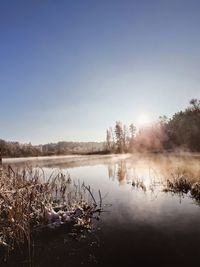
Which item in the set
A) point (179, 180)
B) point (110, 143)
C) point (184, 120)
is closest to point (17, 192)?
point (179, 180)

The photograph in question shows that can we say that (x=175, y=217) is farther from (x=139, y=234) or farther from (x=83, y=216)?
(x=83, y=216)

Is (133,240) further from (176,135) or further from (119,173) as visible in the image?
(176,135)

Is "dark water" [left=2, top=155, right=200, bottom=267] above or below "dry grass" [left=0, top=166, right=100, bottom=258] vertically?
below

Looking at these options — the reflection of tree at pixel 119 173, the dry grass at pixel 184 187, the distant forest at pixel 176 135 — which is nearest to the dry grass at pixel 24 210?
the dry grass at pixel 184 187

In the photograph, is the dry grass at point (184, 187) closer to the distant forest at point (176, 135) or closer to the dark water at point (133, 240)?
the dark water at point (133, 240)

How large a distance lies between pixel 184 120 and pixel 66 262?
77.1 m

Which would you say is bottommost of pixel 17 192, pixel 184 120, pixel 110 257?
pixel 110 257

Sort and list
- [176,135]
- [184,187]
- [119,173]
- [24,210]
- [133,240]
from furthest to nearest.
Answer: [176,135] → [119,173] → [184,187] → [133,240] → [24,210]

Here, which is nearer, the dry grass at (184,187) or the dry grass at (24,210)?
the dry grass at (24,210)

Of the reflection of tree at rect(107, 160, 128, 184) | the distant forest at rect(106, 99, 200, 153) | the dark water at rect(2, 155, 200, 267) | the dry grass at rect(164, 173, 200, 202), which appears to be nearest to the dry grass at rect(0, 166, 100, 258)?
the dark water at rect(2, 155, 200, 267)

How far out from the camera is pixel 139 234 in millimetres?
12562

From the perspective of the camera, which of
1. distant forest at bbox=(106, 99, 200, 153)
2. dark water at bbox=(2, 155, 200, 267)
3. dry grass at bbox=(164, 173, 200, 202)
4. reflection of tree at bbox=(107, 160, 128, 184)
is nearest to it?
dark water at bbox=(2, 155, 200, 267)

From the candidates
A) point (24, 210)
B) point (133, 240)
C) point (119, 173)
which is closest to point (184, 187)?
point (133, 240)

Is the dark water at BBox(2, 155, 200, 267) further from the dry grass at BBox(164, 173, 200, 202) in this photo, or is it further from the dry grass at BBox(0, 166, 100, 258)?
the dry grass at BBox(164, 173, 200, 202)
